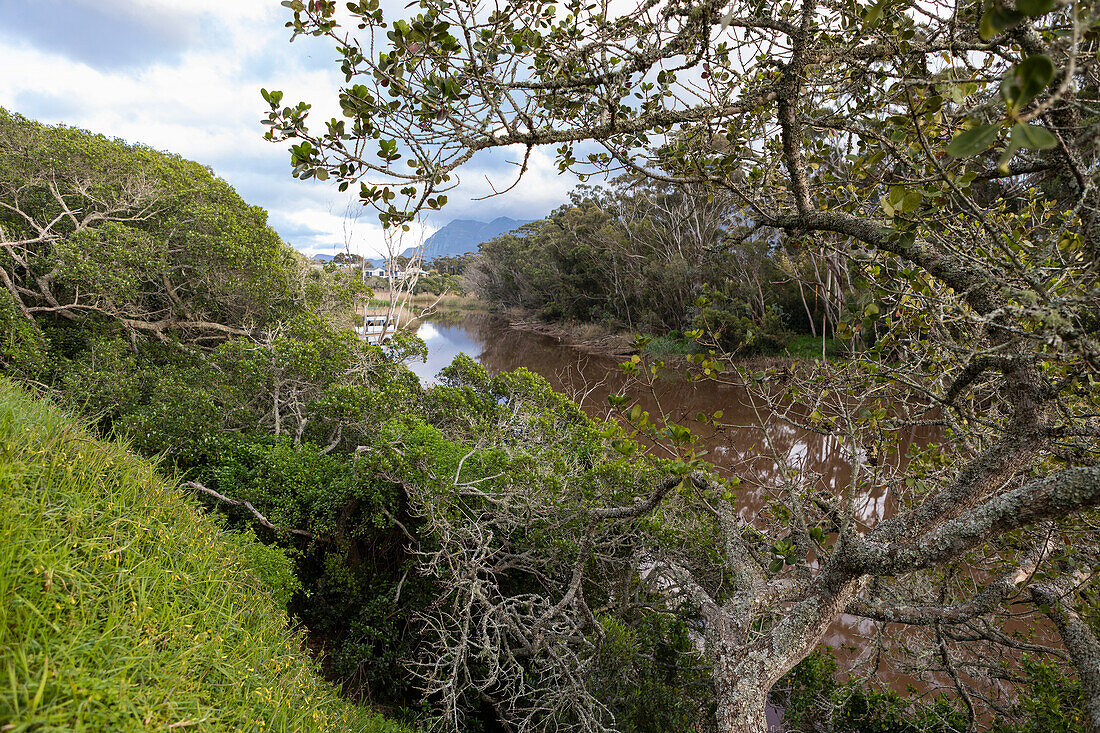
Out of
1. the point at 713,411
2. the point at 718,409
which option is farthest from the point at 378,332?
the point at 718,409

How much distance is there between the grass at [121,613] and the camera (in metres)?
1.53

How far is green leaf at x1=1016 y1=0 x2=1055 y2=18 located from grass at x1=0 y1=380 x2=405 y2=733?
2.53 m

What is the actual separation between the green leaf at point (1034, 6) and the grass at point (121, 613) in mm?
2534

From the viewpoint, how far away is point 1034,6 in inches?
24.2

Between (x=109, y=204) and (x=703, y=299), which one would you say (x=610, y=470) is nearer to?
(x=703, y=299)

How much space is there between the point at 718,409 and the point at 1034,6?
45.6 feet

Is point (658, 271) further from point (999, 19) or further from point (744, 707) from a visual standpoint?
point (999, 19)

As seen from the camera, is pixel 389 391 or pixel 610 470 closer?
pixel 610 470

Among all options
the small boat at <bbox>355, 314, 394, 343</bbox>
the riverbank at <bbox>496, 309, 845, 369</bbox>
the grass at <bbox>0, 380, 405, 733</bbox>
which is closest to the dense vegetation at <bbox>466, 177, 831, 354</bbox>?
the riverbank at <bbox>496, 309, 845, 369</bbox>

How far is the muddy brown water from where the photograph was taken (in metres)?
5.47

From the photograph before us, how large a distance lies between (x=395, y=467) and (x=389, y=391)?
1.81 metres

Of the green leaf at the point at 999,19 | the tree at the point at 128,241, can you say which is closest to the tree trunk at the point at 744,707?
the green leaf at the point at 999,19

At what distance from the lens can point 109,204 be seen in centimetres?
779

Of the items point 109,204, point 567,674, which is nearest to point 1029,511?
point 567,674
